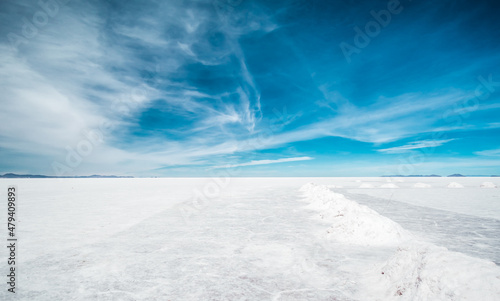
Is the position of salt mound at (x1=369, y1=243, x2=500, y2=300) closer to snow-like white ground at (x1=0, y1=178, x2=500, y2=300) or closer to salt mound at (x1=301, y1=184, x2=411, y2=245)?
snow-like white ground at (x1=0, y1=178, x2=500, y2=300)

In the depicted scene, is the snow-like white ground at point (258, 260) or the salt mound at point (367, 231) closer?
the snow-like white ground at point (258, 260)

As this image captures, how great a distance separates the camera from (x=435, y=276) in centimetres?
240

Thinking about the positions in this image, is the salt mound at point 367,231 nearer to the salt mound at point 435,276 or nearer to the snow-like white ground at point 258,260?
the snow-like white ground at point 258,260

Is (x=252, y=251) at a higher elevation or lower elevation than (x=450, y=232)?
higher

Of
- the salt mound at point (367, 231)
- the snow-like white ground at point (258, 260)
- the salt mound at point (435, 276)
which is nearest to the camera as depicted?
the salt mound at point (435, 276)

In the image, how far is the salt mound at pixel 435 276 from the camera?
212cm

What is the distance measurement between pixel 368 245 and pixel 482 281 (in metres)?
2.86

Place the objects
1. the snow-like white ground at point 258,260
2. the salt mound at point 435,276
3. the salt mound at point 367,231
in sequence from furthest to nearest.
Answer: the salt mound at point 367,231 < the snow-like white ground at point 258,260 < the salt mound at point 435,276

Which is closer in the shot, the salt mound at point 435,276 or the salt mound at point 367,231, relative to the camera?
the salt mound at point 435,276

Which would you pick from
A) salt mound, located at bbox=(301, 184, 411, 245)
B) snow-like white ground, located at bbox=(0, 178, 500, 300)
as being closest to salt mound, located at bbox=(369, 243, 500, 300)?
snow-like white ground, located at bbox=(0, 178, 500, 300)

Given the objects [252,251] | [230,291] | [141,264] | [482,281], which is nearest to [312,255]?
[252,251]

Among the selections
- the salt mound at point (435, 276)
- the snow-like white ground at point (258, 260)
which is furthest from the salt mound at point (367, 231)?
the salt mound at point (435, 276)

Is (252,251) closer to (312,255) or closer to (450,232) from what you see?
(312,255)

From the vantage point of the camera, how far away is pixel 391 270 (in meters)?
3.06
